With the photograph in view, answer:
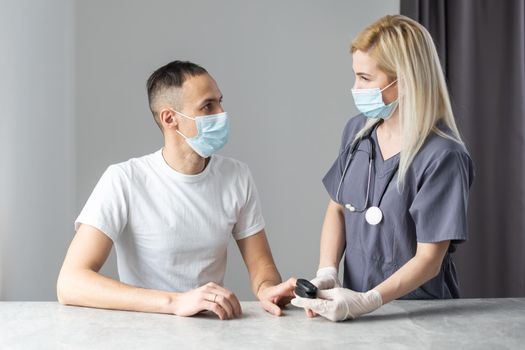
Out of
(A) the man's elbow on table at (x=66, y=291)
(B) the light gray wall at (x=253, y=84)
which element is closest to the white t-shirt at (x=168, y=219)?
(A) the man's elbow on table at (x=66, y=291)

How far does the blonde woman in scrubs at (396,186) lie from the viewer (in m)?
1.96

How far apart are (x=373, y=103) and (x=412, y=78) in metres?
0.15

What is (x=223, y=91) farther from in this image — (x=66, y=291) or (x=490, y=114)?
(x=66, y=291)

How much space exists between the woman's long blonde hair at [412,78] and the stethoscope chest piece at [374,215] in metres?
0.11

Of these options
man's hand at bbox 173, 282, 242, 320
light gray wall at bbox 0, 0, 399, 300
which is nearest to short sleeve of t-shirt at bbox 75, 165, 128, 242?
man's hand at bbox 173, 282, 242, 320

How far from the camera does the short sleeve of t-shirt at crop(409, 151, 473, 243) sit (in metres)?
1.96

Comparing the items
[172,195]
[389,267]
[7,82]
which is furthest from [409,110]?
[7,82]

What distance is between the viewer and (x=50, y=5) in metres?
3.29

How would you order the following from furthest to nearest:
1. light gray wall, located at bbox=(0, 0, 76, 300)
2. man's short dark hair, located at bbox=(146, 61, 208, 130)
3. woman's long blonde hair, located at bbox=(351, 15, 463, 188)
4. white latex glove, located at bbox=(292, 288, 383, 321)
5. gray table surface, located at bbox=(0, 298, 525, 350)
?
light gray wall, located at bbox=(0, 0, 76, 300) < man's short dark hair, located at bbox=(146, 61, 208, 130) < woman's long blonde hair, located at bbox=(351, 15, 463, 188) < white latex glove, located at bbox=(292, 288, 383, 321) < gray table surface, located at bbox=(0, 298, 525, 350)

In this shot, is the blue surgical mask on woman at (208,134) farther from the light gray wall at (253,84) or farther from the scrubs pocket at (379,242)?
the light gray wall at (253,84)

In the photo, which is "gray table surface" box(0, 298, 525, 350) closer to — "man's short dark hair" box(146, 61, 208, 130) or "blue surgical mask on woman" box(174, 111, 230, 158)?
"blue surgical mask on woman" box(174, 111, 230, 158)

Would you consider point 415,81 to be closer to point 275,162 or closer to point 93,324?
point 93,324

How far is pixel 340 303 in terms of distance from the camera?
5.83 ft

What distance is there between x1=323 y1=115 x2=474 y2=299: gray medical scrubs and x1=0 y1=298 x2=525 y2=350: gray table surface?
22cm
